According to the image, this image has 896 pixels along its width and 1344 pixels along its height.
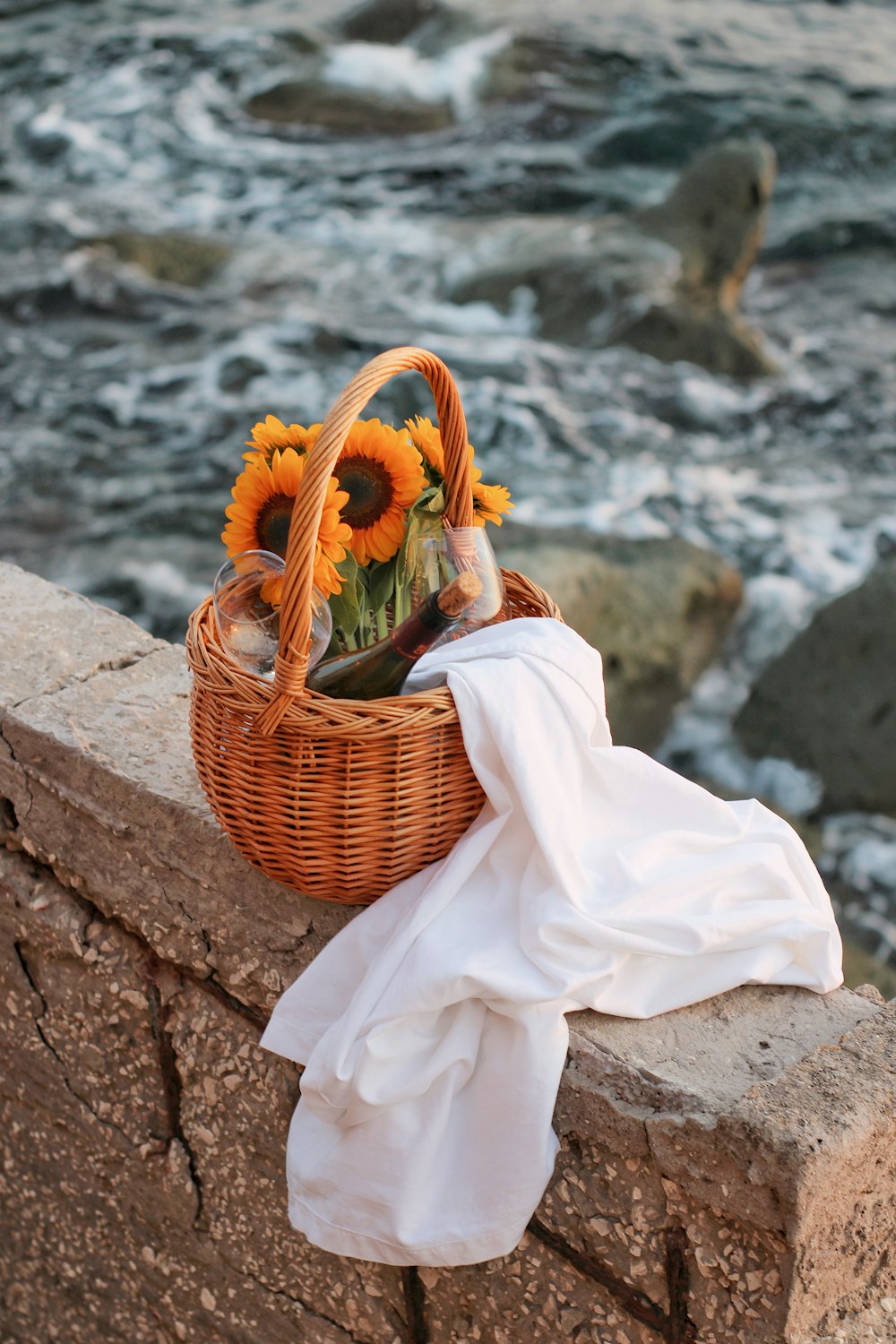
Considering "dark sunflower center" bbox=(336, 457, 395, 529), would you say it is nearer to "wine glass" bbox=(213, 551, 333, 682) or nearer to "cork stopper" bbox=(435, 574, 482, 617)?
"wine glass" bbox=(213, 551, 333, 682)

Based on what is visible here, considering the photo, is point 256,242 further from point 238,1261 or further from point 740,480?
point 238,1261

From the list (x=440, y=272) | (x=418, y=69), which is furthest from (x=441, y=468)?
(x=418, y=69)

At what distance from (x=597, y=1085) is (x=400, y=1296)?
49 cm

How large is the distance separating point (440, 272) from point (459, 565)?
6411mm

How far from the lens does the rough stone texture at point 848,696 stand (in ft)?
12.8

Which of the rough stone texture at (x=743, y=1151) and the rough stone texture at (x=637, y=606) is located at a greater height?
the rough stone texture at (x=743, y=1151)

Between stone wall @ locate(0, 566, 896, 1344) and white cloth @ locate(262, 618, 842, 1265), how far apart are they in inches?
2.9

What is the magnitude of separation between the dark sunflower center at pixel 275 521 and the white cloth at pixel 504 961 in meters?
0.24

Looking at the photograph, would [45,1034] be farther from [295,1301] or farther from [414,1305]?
[414,1305]

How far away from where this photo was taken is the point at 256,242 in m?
7.75

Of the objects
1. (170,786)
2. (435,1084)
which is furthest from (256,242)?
(435,1084)

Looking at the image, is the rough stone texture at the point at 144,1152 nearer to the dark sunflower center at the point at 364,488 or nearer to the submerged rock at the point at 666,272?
the dark sunflower center at the point at 364,488

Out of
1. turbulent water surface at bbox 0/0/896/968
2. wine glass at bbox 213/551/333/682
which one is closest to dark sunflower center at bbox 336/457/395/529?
wine glass at bbox 213/551/333/682

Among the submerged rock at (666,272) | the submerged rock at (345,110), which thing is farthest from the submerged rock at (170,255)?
the submerged rock at (345,110)
